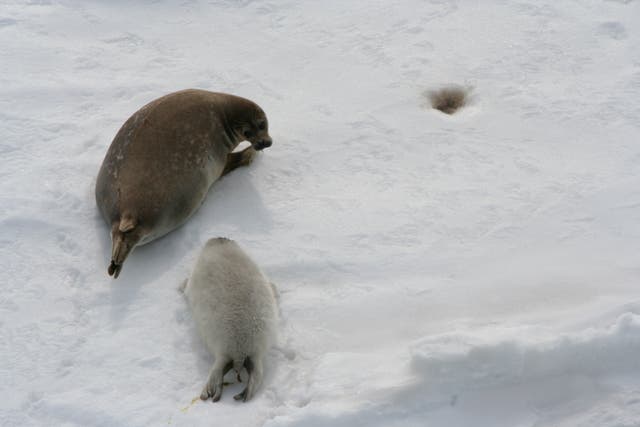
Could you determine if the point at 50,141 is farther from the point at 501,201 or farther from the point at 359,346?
the point at 501,201

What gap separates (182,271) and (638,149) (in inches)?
106

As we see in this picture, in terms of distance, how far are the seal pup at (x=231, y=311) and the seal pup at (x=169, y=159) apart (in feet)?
1.17

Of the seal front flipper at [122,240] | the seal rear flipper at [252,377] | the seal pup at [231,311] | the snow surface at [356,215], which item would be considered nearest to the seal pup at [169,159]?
the seal front flipper at [122,240]

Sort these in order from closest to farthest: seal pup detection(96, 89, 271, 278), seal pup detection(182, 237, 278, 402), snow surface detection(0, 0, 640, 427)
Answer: snow surface detection(0, 0, 640, 427) → seal pup detection(182, 237, 278, 402) → seal pup detection(96, 89, 271, 278)

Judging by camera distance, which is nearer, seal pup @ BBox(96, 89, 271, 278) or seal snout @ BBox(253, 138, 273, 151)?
seal pup @ BBox(96, 89, 271, 278)

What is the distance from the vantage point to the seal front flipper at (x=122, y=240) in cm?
350

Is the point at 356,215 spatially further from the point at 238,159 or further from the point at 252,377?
the point at 252,377

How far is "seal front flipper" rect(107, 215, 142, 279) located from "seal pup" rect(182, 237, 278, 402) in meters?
0.33

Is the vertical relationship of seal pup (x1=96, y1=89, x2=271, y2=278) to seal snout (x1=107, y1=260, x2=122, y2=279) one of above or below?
above

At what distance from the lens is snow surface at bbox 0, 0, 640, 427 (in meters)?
2.90

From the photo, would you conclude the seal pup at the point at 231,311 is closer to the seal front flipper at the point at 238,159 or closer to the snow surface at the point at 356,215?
the snow surface at the point at 356,215

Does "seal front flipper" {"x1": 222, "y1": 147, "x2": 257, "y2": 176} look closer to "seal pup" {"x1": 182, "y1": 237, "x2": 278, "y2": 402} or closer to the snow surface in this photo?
the snow surface

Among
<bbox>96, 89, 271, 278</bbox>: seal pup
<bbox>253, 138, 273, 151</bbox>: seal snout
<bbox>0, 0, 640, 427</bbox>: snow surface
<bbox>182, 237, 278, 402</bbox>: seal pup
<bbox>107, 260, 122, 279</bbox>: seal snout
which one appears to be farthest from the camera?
<bbox>253, 138, 273, 151</bbox>: seal snout

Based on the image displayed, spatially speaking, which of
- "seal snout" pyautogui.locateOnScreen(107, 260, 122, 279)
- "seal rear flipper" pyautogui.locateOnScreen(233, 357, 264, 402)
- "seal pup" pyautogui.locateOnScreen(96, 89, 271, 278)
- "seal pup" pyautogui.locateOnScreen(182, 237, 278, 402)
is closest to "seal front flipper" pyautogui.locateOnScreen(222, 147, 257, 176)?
"seal pup" pyautogui.locateOnScreen(96, 89, 271, 278)
